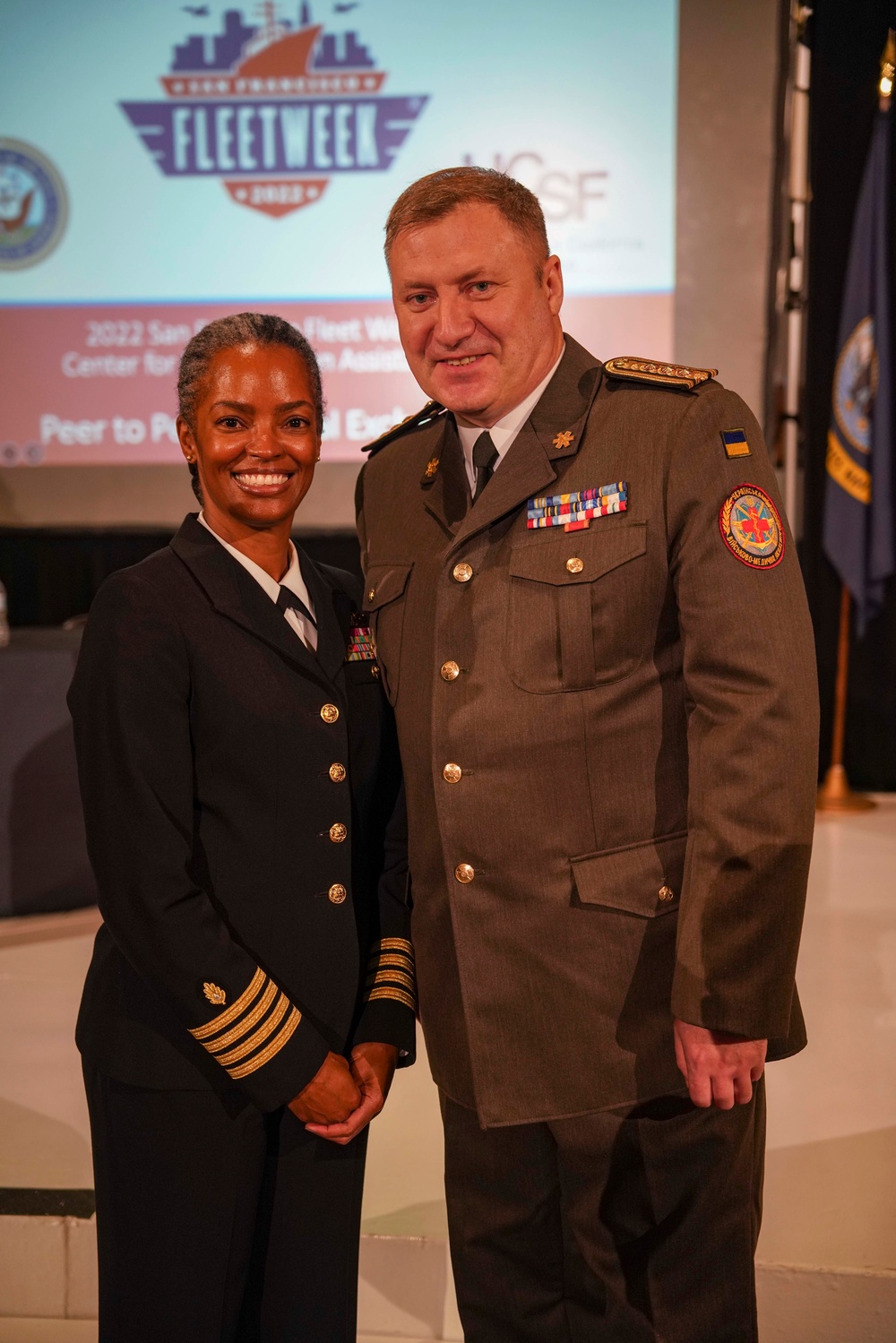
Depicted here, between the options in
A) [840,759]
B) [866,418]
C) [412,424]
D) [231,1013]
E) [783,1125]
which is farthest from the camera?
[840,759]

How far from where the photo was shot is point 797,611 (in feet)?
3.61

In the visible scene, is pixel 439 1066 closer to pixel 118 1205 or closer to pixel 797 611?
pixel 118 1205

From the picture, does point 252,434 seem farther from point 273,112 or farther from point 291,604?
point 273,112

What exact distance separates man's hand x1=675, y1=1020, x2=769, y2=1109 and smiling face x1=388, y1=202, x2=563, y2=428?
71cm

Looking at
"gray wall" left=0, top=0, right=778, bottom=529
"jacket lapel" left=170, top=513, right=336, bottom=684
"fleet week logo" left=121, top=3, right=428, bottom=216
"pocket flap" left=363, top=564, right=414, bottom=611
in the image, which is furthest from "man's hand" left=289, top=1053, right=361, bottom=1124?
"fleet week logo" left=121, top=3, right=428, bottom=216

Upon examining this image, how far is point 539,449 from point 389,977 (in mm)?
629

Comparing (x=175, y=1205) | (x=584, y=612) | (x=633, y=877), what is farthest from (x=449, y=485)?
(x=175, y=1205)

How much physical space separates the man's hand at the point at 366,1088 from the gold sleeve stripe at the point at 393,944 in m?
0.11

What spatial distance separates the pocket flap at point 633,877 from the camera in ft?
3.85

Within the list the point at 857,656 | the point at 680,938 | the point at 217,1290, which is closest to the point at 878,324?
the point at 857,656

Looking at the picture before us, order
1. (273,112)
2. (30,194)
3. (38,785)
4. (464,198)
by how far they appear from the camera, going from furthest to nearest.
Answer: (30,194) → (273,112) → (38,785) → (464,198)

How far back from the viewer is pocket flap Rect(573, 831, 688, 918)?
1.17 metres

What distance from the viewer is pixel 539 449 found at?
124cm

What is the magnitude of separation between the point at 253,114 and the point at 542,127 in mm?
1035
